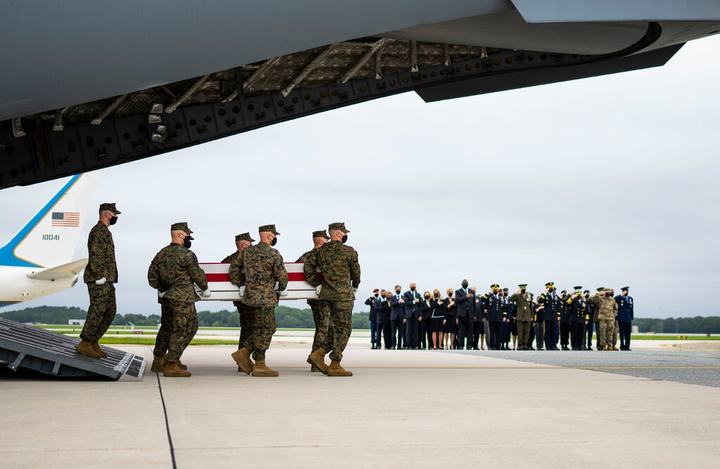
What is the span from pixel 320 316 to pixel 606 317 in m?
11.6

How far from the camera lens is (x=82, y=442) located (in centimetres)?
423

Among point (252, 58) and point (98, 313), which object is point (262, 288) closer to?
point (98, 313)

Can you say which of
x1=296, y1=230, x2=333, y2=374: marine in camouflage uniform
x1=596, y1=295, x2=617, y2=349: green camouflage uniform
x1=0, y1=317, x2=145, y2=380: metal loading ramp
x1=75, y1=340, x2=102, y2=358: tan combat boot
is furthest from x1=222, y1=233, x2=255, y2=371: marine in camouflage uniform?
x1=596, y1=295, x2=617, y2=349: green camouflage uniform

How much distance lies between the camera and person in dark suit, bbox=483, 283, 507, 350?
1934 cm

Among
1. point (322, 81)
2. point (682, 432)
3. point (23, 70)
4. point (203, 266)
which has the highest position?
point (322, 81)

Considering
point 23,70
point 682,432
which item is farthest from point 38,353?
point 682,432

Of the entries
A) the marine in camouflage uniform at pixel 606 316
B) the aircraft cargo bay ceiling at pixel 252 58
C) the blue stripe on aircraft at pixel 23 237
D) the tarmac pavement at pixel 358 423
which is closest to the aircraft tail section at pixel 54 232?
the blue stripe on aircraft at pixel 23 237

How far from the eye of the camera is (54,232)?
25.0 metres

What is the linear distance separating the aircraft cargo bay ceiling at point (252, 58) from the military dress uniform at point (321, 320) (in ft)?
5.97

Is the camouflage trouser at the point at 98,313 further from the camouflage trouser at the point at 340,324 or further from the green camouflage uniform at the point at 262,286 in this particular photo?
the camouflage trouser at the point at 340,324

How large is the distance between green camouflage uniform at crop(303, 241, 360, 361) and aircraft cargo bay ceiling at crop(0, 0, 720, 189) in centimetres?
212

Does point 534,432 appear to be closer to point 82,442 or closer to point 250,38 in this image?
point 82,442

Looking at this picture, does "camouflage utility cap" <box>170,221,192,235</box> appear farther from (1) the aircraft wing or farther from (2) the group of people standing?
(1) the aircraft wing

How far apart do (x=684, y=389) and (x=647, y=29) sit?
12.3 ft
